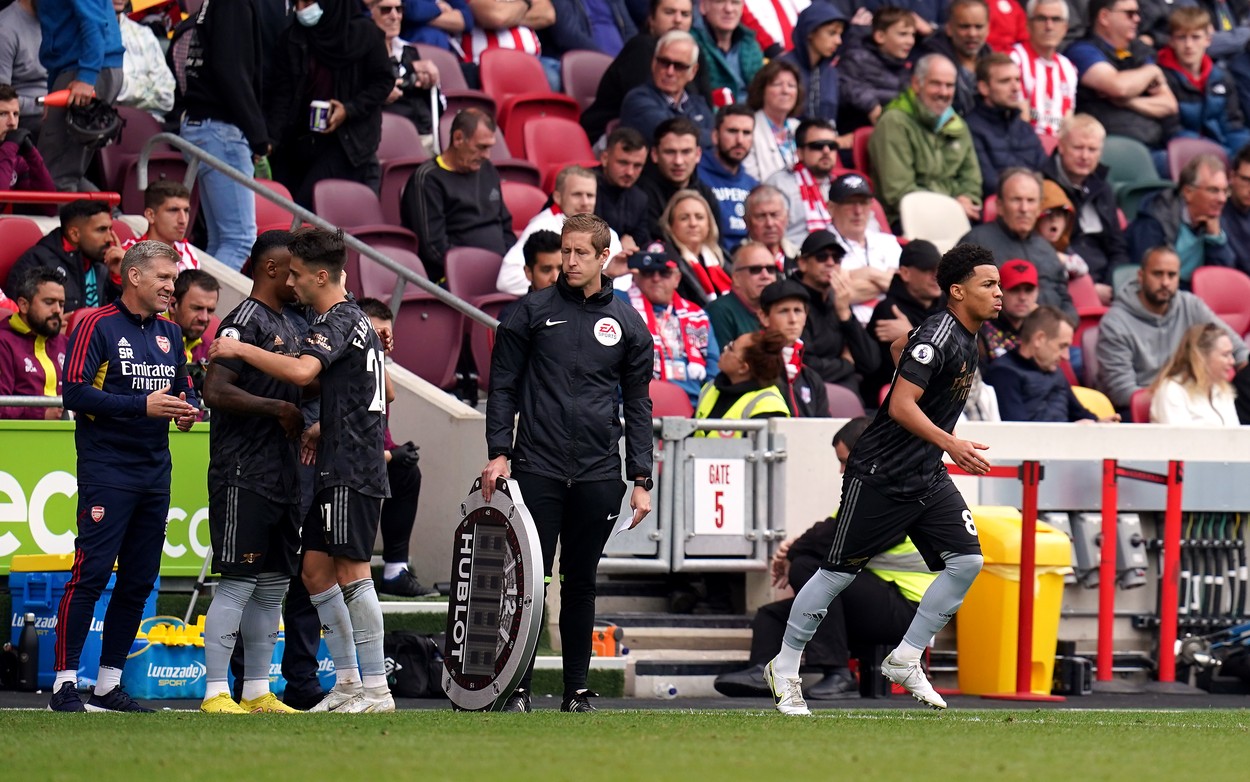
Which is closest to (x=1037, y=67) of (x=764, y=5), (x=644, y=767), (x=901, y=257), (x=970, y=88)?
(x=970, y=88)

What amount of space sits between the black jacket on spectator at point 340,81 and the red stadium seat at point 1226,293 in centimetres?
698

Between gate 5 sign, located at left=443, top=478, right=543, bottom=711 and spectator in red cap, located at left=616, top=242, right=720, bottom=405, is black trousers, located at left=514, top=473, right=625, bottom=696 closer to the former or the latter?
gate 5 sign, located at left=443, top=478, right=543, bottom=711

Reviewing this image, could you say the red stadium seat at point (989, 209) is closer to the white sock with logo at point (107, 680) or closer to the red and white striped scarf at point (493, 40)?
the red and white striped scarf at point (493, 40)

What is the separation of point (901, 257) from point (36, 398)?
21.0ft

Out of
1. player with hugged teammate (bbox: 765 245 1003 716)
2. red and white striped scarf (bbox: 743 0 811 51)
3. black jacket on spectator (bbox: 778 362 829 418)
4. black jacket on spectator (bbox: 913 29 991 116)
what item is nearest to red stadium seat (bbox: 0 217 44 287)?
black jacket on spectator (bbox: 778 362 829 418)

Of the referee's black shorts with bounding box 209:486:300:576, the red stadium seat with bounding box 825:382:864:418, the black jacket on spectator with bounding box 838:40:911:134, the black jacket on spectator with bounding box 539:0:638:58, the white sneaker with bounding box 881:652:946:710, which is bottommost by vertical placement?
the white sneaker with bounding box 881:652:946:710

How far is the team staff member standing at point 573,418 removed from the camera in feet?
27.4

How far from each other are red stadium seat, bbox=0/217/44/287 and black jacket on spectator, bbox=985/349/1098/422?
6.42 m

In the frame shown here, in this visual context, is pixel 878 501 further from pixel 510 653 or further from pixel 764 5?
pixel 764 5

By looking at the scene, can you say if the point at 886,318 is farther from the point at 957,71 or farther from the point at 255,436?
the point at 255,436

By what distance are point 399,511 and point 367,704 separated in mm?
2674

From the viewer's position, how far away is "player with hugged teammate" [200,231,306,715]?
8.11 metres

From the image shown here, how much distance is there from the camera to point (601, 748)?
642 cm

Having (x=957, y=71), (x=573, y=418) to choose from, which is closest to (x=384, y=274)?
(x=573, y=418)
